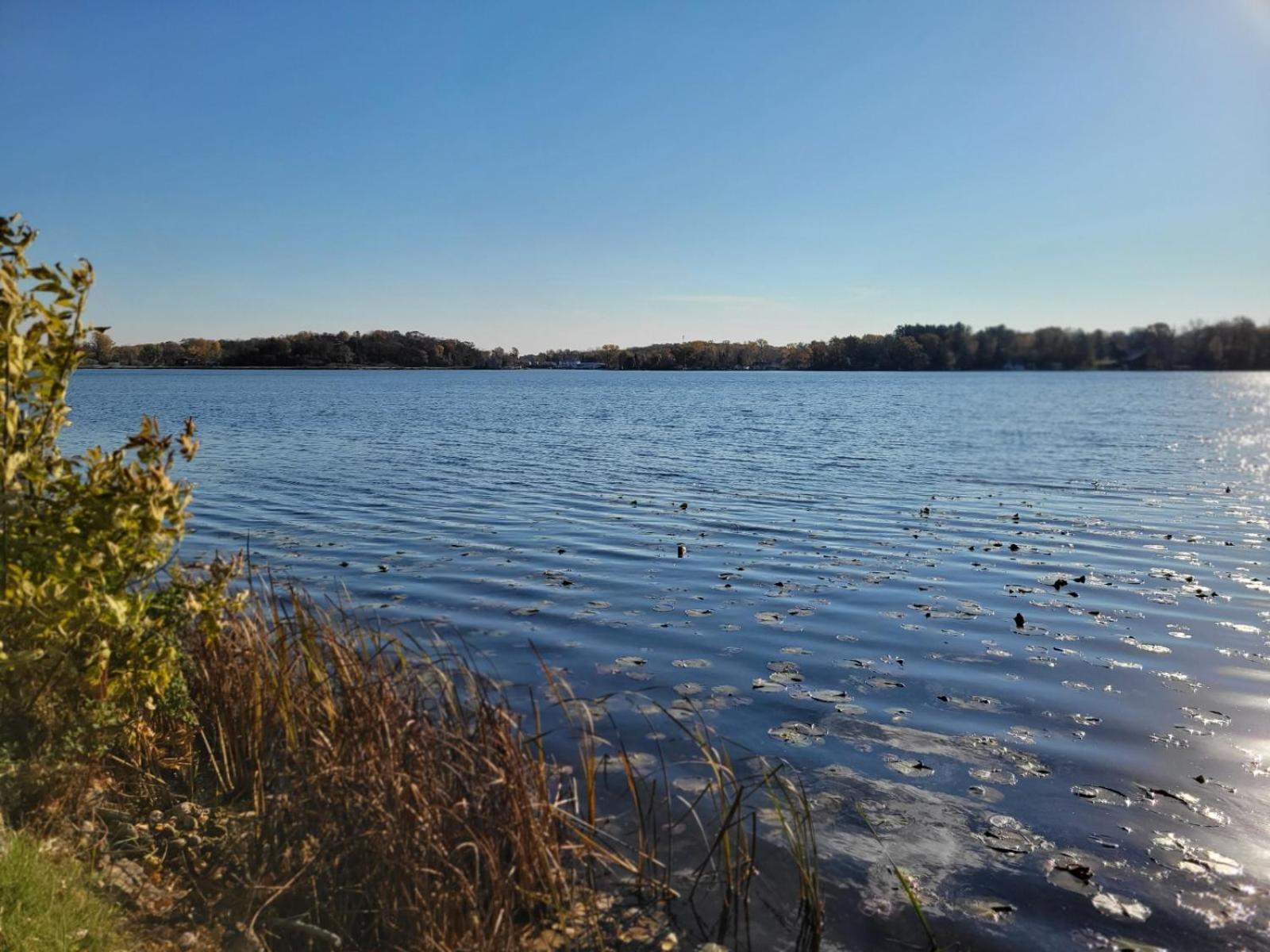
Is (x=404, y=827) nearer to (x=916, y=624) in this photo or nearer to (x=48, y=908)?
(x=48, y=908)

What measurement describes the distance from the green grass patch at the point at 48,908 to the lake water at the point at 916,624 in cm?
453

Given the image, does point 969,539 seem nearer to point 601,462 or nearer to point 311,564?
point 311,564

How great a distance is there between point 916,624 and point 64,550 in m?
10.5

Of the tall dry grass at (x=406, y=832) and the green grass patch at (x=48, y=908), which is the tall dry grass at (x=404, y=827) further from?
the green grass patch at (x=48, y=908)

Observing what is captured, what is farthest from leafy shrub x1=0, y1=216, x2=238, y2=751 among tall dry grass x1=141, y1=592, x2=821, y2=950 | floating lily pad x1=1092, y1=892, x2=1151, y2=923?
floating lily pad x1=1092, y1=892, x2=1151, y2=923

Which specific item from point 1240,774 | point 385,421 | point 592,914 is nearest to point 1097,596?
point 1240,774

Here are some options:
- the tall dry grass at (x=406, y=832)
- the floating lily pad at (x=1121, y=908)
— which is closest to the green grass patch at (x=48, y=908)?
the tall dry grass at (x=406, y=832)

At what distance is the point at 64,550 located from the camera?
569 centimetres

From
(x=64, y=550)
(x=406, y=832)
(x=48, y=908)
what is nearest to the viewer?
(x=48, y=908)

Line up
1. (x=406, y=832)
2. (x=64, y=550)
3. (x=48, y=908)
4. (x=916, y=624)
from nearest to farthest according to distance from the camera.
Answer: (x=48, y=908)
(x=406, y=832)
(x=64, y=550)
(x=916, y=624)

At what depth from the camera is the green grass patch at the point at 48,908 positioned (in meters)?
4.43

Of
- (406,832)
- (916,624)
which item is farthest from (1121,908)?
(916,624)

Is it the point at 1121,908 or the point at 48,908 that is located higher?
the point at 48,908

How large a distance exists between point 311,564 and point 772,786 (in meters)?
10.5
